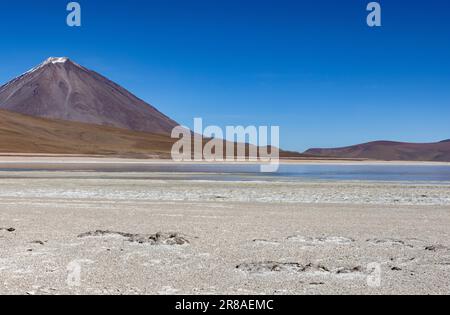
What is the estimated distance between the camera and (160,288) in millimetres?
7121

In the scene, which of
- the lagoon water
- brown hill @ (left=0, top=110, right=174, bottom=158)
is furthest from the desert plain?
brown hill @ (left=0, top=110, right=174, bottom=158)

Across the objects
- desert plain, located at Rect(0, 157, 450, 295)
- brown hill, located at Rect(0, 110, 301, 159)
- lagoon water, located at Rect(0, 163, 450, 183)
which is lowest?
desert plain, located at Rect(0, 157, 450, 295)

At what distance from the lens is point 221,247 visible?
1016cm

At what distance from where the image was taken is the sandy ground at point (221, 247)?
7.37 metres

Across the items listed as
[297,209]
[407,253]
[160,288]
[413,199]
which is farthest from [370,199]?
[160,288]

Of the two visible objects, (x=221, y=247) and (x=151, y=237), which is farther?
(x=151, y=237)

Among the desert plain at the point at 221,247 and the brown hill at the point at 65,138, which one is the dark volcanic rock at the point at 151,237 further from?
the brown hill at the point at 65,138

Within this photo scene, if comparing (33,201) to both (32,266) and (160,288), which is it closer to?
(32,266)

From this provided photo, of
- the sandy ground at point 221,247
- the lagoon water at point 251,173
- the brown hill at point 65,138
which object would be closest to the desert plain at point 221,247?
the sandy ground at point 221,247

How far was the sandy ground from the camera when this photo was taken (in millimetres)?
7374

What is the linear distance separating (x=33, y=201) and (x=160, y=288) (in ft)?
42.2

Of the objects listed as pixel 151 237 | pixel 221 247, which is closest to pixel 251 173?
pixel 151 237

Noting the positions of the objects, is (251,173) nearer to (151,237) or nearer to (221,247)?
(151,237)

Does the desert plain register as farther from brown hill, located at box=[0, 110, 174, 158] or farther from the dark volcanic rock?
brown hill, located at box=[0, 110, 174, 158]
